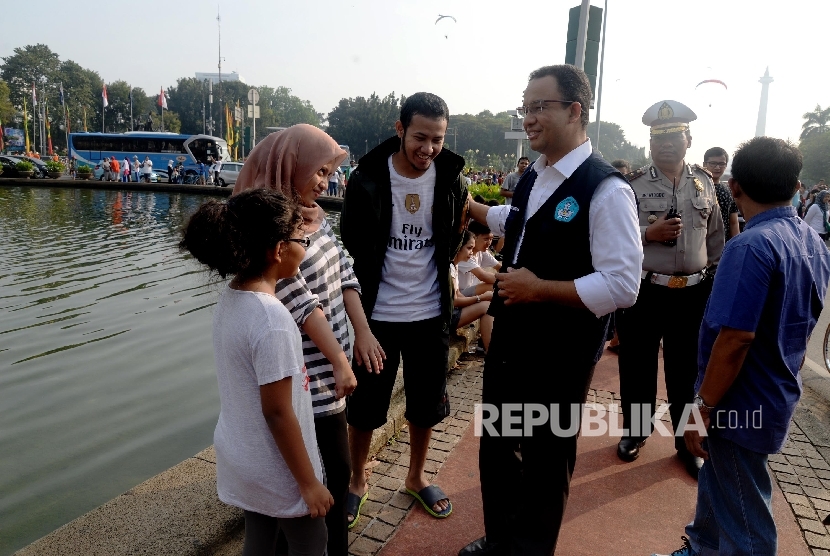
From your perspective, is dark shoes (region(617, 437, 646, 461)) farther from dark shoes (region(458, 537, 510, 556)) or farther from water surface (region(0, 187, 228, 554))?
water surface (region(0, 187, 228, 554))

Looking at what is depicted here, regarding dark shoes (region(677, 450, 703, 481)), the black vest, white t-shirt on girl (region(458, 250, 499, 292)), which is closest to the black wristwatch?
the black vest

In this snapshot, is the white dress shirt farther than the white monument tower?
No

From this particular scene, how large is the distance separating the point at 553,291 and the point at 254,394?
104cm

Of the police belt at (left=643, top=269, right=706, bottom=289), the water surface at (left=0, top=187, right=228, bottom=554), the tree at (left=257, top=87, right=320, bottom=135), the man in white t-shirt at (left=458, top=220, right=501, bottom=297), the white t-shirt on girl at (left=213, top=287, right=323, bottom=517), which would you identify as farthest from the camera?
the tree at (left=257, top=87, right=320, bottom=135)

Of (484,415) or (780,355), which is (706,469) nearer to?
(780,355)

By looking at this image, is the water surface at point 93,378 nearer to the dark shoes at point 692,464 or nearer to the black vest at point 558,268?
the black vest at point 558,268

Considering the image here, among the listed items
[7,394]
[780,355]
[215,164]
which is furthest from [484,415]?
[215,164]

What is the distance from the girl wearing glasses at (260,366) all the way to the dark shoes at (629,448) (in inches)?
89.0

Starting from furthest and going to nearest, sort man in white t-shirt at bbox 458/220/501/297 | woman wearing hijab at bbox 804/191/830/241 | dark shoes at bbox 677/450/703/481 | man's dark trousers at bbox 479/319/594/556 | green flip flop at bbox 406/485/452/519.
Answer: woman wearing hijab at bbox 804/191/830/241 < man in white t-shirt at bbox 458/220/501/297 < dark shoes at bbox 677/450/703/481 < green flip flop at bbox 406/485/452/519 < man's dark trousers at bbox 479/319/594/556

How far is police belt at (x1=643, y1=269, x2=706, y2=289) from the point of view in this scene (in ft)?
11.1

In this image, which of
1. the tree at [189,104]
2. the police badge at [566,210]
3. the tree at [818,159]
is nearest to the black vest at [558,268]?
the police badge at [566,210]

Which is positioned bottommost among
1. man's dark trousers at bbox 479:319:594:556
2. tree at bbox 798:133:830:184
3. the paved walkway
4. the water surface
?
the water surface

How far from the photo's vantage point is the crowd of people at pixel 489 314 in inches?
65.5

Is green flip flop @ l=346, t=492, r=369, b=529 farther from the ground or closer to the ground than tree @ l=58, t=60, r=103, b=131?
closer to the ground
